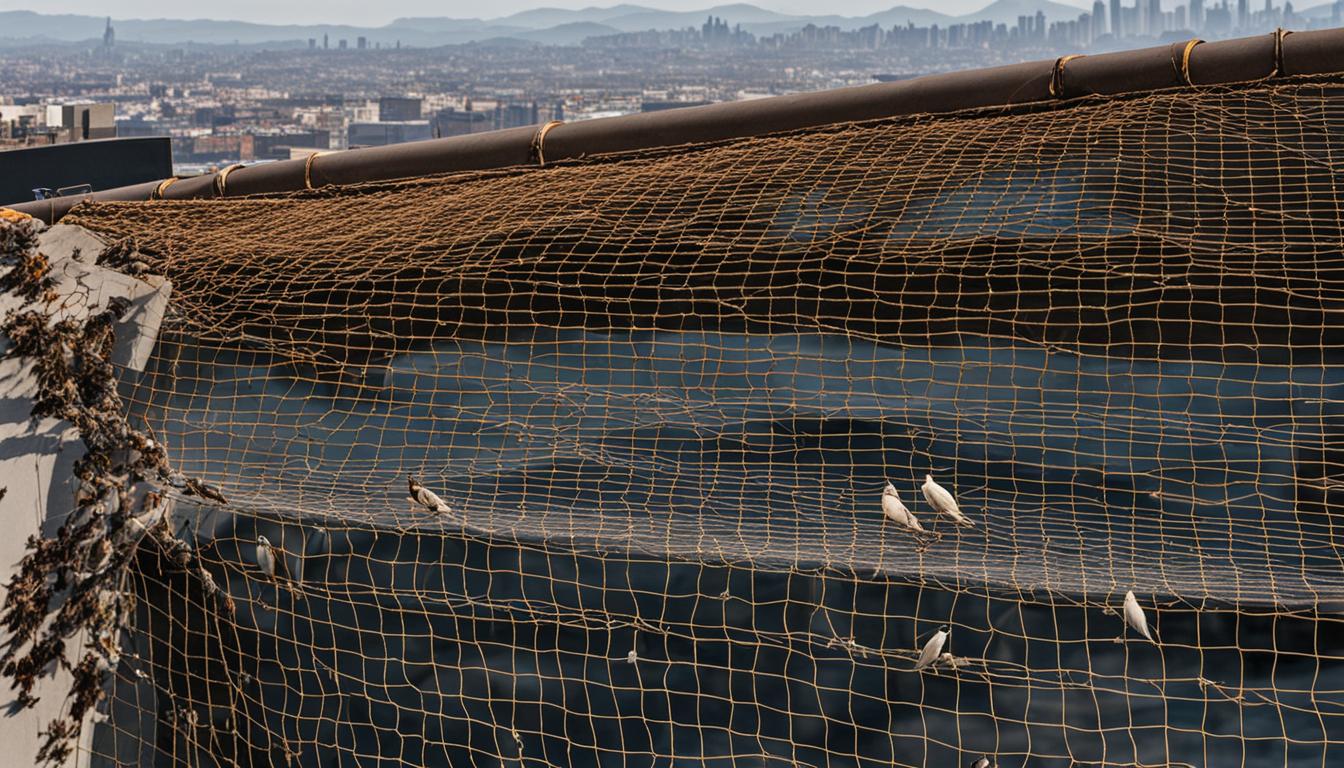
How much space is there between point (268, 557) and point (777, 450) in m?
1.20

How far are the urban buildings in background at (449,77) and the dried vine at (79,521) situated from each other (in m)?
8.72

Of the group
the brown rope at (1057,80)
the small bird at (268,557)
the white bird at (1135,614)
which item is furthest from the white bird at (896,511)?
the small bird at (268,557)

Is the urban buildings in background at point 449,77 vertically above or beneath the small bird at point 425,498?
above

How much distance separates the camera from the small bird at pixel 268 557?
2.98 meters

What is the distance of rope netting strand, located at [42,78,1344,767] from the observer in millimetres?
2945

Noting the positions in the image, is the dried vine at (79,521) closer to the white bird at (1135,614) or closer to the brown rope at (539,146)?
the brown rope at (539,146)

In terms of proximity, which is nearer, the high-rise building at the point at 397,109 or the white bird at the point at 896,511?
the white bird at the point at 896,511

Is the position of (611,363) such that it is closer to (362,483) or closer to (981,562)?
(362,483)

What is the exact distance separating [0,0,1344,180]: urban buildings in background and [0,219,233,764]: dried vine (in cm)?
872

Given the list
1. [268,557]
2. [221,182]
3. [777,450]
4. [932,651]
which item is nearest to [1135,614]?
[932,651]

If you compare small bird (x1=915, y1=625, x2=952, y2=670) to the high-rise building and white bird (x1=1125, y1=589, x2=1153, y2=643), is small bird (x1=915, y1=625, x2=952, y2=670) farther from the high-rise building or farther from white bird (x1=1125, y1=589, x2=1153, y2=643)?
the high-rise building

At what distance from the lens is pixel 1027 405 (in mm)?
3285

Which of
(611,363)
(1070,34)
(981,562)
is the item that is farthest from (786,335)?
(1070,34)

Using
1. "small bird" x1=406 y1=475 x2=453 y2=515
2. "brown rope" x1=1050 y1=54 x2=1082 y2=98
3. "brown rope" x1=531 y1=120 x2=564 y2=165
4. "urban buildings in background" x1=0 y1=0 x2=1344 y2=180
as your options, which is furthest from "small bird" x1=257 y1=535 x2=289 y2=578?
"urban buildings in background" x1=0 y1=0 x2=1344 y2=180
